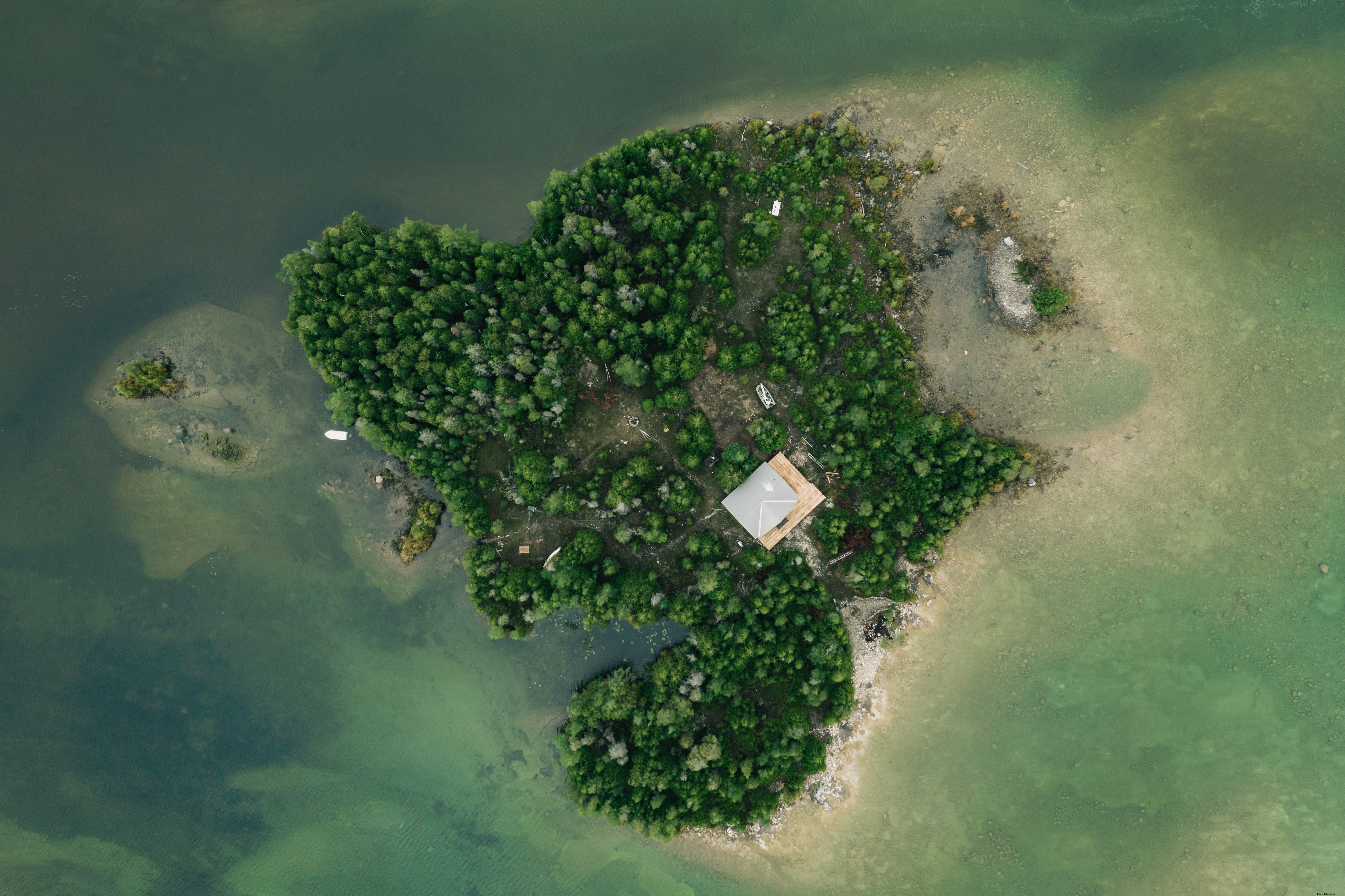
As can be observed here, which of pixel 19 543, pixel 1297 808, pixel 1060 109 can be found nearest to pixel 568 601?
pixel 19 543

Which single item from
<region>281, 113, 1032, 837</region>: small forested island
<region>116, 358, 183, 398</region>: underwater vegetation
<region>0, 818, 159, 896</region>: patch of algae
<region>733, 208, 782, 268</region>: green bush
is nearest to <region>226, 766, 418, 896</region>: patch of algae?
<region>0, 818, 159, 896</region>: patch of algae

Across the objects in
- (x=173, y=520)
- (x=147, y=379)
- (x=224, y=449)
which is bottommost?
(x=173, y=520)

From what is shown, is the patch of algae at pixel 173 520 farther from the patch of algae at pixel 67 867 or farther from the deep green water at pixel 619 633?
the patch of algae at pixel 67 867

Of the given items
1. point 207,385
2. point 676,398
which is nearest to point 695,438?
point 676,398

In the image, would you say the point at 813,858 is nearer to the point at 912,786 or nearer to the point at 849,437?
the point at 912,786

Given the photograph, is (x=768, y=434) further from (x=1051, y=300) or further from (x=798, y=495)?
(x=1051, y=300)

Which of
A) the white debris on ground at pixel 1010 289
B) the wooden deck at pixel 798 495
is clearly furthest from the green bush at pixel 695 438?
the white debris on ground at pixel 1010 289
